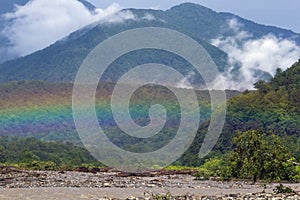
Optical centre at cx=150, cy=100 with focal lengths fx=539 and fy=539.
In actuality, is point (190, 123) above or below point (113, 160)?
above

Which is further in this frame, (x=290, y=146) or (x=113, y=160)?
(x=113, y=160)

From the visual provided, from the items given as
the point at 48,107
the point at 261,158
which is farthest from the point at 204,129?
the point at 48,107

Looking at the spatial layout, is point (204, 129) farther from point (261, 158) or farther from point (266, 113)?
point (261, 158)

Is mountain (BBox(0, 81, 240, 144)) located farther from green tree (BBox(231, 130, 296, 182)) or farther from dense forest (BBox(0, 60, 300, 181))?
green tree (BBox(231, 130, 296, 182))

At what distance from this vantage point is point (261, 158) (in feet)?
114

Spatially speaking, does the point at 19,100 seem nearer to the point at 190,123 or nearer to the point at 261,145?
the point at 190,123

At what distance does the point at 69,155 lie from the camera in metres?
98.2

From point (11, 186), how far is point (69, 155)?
68.7 metres

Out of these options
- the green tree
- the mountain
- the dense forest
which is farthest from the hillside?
the mountain

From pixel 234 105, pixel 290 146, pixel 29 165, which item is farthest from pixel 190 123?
pixel 29 165

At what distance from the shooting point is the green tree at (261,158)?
34.2 meters

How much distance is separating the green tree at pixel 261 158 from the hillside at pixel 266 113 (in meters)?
42.7

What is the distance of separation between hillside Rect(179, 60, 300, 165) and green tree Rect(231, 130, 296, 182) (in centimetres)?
4271

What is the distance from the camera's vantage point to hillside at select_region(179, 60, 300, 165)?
87312 mm
